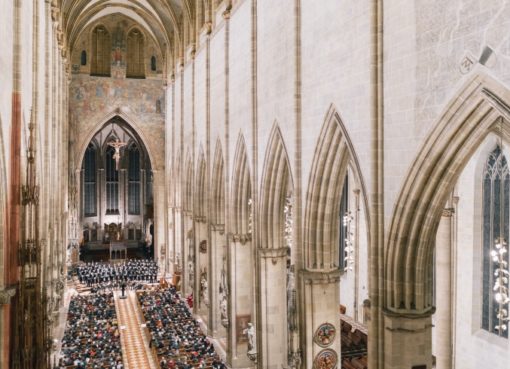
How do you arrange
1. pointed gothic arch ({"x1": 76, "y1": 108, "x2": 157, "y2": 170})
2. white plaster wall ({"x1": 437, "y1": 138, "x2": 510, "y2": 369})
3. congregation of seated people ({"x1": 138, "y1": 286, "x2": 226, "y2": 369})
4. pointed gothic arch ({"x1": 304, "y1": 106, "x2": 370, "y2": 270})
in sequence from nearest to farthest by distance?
pointed gothic arch ({"x1": 304, "y1": 106, "x2": 370, "y2": 270}) < white plaster wall ({"x1": 437, "y1": 138, "x2": 510, "y2": 369}) < congregation of seated people ({"x1": 138, "y1": 286, "x2": 226, "y2": 369}) < pointed gothic arch ({"x1": 76, "y1": 108, "x2": 157, "y2": 170})

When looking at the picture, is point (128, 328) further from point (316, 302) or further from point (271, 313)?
point (316, 302)

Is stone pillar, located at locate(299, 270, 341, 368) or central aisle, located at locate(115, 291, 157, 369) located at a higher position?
stone pillar, located at locate(299, 270, 341, 368)

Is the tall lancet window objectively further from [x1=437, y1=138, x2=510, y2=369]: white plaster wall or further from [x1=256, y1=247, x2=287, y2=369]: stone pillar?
[x1=256, y1=247, x2=287, y2=369]: stone pillar

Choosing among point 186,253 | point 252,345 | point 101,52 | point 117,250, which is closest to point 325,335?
point 252,345

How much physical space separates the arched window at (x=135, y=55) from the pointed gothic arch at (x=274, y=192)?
26.2 m

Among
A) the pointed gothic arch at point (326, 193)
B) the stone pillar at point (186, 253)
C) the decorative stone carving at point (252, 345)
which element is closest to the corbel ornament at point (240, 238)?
the decorative stone carving at point (252, 345)

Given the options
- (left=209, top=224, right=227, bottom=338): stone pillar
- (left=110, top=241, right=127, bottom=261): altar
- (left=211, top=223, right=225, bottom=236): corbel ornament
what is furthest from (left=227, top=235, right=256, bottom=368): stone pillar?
(left=110, top=241, right=127, bottom=261): altar

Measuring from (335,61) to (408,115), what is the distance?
3.43m

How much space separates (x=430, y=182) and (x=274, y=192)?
775cm

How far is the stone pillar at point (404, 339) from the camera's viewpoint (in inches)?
397

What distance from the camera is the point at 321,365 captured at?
14680mm

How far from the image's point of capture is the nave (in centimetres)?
2023

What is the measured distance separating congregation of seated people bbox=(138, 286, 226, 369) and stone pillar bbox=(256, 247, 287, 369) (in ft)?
8.62

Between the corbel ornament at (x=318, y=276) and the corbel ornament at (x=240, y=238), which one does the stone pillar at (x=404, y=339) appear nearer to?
the corbel ornament at (x=318, y=276)
